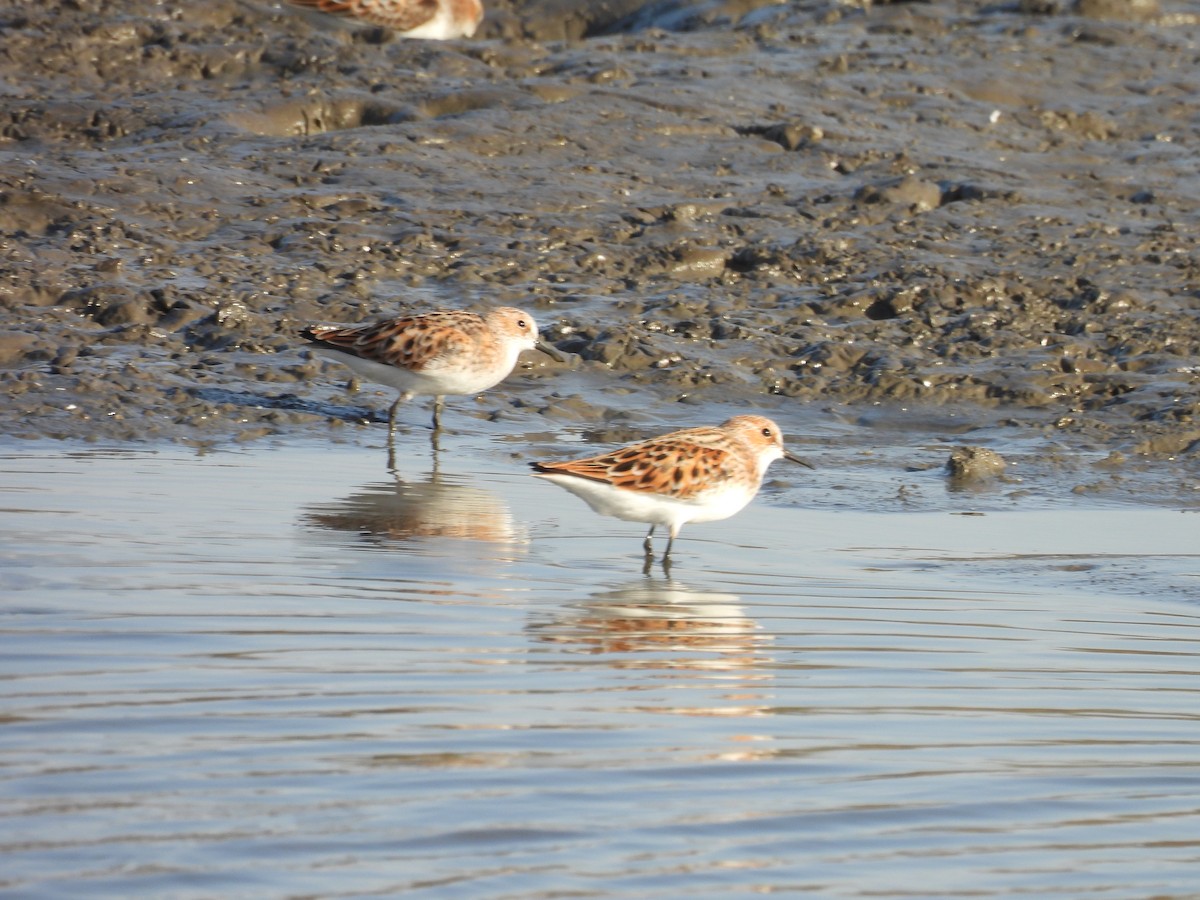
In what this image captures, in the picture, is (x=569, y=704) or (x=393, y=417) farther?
(x=393, y=417)

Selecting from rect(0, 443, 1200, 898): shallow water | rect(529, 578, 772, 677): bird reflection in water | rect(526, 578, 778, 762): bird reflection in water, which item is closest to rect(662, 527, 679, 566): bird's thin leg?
rect(0, 443, 1200, 898): shallow water

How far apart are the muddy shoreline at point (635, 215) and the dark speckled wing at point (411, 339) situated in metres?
0.47

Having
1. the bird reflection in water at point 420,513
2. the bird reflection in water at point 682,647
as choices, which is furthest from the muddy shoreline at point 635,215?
the bird reflection in water at point 682,647

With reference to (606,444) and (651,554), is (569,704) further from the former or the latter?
(606,444)

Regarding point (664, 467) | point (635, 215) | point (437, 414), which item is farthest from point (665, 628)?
point (635, 215)

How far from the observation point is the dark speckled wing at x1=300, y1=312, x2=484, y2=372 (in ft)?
37.3

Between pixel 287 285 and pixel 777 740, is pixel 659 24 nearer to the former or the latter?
pixel 287 285

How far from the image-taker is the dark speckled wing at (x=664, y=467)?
8.41m

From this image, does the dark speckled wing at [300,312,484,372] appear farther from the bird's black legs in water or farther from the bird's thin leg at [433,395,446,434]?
the bird's black legs in water

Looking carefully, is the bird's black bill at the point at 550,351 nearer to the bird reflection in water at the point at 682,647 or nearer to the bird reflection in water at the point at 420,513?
the bird reflection in water at the point at 420,513

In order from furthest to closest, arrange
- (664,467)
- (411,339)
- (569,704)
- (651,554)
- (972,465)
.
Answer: (411,339), (972,465), (651,554), (664,467), (569,704)

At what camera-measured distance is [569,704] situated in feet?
19.4

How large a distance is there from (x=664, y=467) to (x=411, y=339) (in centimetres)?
328

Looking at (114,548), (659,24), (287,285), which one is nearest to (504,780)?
(114,548)
